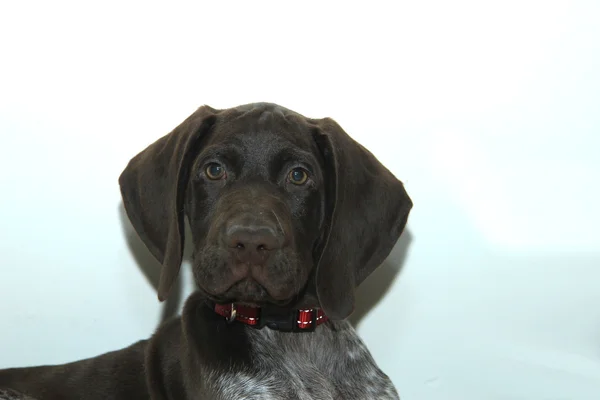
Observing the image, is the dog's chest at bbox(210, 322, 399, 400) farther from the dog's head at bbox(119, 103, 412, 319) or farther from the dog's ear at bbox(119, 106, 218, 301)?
the dog's ear at bbox(119, 106, 218, 301)

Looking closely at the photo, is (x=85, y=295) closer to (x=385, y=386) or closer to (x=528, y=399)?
(x=385, y=386)

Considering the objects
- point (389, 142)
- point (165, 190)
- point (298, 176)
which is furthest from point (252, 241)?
point (389, 142)

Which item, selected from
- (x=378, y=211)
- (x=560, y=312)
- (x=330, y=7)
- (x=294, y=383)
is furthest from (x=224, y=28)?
(x=560, y=312)

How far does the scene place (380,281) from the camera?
5.35 metres

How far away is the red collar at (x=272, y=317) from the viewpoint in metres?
3.83

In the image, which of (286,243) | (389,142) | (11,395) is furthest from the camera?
(389,142)

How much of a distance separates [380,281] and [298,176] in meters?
1.74

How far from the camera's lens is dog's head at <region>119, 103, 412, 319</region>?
3.52 meters

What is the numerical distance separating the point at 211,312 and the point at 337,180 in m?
0.86

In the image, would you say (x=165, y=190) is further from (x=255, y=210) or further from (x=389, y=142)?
(x=389, y=142)

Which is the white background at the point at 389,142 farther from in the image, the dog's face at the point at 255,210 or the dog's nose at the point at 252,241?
the dog's nose at the point at 252,241

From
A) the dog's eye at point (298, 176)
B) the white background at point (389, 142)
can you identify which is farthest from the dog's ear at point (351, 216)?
the white background at point (389, 142)

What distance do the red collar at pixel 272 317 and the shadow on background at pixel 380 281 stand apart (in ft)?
4.65

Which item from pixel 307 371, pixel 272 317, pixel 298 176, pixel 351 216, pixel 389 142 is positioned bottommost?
pixel 307 371
